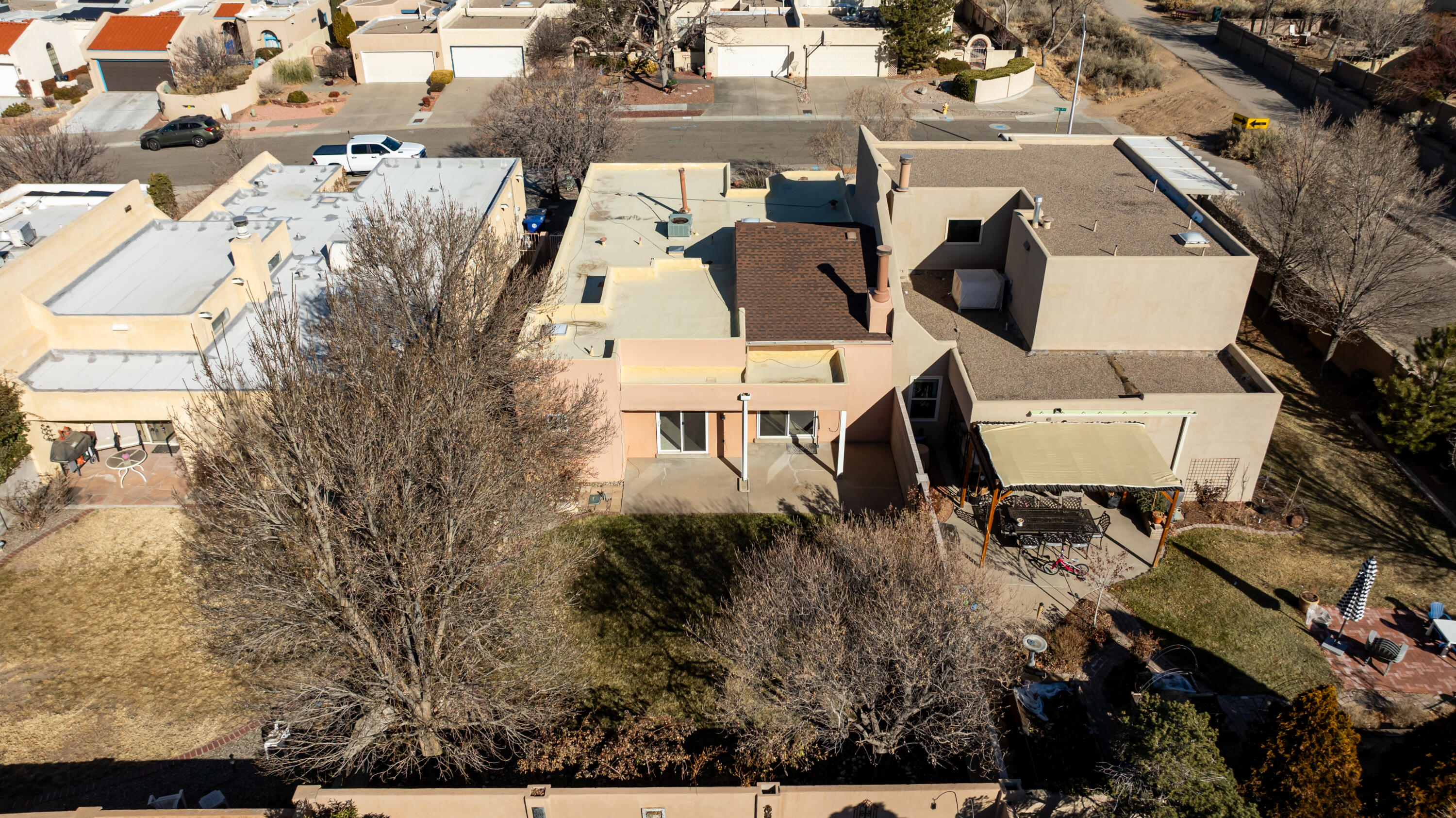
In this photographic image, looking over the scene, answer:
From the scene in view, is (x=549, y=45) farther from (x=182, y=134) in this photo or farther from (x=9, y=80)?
(x=9, y=80)

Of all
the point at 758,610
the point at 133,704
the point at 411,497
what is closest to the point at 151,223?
the point at 133,704

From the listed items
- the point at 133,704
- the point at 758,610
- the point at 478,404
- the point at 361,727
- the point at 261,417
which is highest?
the point at 261,417

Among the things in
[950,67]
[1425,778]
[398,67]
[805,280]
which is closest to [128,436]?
[805,280]

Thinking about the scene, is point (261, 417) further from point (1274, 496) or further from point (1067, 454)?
point (1274, 496)

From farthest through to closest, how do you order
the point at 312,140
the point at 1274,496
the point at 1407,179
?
1. the point at 312,140
2. the point at 1407,179
3. the point at 1274,496

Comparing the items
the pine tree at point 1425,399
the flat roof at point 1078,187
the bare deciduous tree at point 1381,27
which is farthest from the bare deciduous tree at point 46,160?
the bare deciduous tree at point 1381,27

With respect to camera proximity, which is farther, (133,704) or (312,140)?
(312,140)
